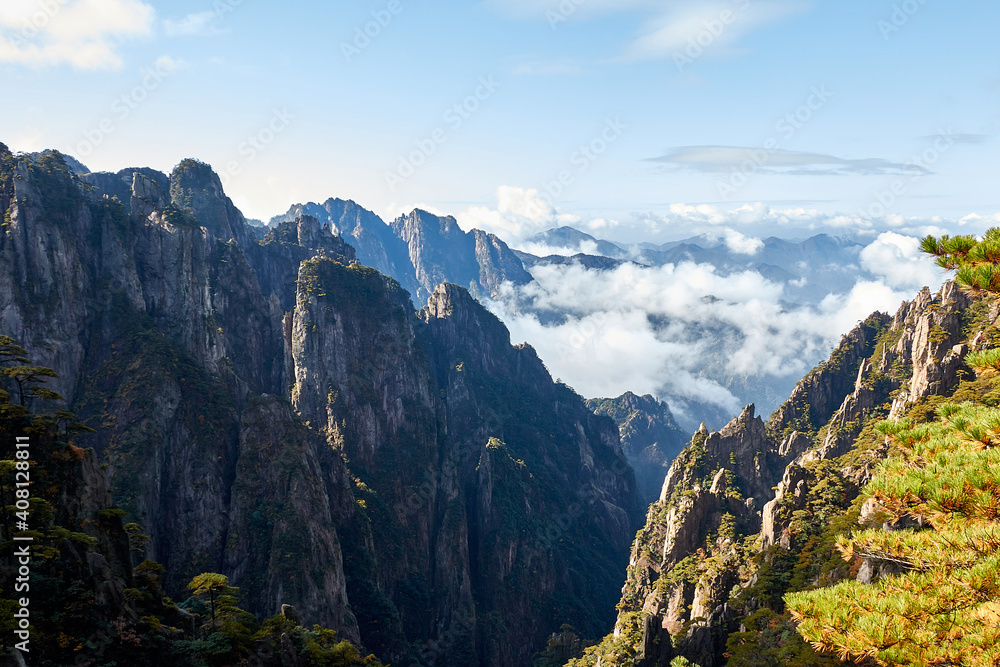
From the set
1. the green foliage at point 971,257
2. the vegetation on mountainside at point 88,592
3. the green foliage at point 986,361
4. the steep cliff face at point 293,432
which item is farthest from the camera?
the steep cliff face at point 293,432

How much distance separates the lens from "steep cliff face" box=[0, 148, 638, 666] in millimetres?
82562

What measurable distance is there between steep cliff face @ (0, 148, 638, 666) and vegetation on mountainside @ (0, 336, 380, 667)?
1382 inches

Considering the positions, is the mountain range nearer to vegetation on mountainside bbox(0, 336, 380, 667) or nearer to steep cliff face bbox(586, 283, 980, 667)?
vegetation on mountainside bbox(0, 336, 380, 667)

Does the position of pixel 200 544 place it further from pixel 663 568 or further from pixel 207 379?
pixel 663 568

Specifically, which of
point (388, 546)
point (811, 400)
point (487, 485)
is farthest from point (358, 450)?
point (811, 400)

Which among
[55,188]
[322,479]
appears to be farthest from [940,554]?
Result: [55,188]

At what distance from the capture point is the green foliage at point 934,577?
43.6 feet

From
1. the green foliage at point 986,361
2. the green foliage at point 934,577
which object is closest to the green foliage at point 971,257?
the green foliage at point 986,361

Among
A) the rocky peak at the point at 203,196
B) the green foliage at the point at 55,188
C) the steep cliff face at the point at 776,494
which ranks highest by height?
the rocky peak at the point at 203,196

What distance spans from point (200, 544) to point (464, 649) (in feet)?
209

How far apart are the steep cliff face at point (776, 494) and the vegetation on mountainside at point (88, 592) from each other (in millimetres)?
43408

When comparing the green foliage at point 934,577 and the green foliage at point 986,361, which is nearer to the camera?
the green foliage at point 934,577

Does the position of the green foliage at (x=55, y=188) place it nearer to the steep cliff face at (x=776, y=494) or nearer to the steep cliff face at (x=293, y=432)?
the steep cliff face at (x=293, y=432)

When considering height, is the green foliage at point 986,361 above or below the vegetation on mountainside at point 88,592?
above
